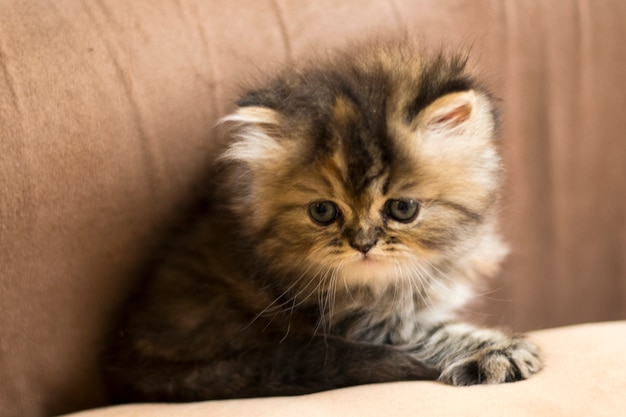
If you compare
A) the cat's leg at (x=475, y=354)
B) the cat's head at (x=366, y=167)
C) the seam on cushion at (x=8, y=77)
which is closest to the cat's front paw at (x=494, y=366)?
the cat's leg at (x=475, y=354)

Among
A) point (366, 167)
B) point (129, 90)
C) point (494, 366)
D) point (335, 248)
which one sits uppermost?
point (129, 90)

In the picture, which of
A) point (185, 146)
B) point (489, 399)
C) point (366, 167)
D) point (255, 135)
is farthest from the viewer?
point (185, 146)

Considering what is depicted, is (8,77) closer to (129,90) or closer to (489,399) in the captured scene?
(129,90)

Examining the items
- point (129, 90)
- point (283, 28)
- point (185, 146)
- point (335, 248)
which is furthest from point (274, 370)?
point (283, 28)

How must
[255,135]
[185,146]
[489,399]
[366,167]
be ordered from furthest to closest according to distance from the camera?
1. [185,146]
2. [255,135]
3. [366,167]
4. [489,399]

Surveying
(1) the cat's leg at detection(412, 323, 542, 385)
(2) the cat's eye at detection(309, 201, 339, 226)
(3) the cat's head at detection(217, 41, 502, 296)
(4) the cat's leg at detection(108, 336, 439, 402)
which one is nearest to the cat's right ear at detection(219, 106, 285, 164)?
(3) the cat's head at detection(217, 41, 502, 296)

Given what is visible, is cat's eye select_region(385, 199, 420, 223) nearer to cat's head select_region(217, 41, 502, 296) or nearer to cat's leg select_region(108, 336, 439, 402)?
cat's head select_region(217, 41, 502, 296)

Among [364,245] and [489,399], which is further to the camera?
[364,245]

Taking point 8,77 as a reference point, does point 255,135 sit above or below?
below
